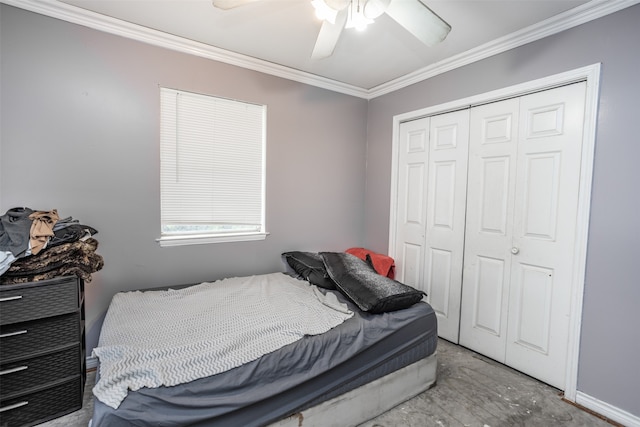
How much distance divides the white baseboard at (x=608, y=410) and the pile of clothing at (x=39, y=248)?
324 cm

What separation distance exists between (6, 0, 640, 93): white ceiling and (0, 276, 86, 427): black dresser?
182cm

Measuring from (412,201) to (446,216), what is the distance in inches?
16.2

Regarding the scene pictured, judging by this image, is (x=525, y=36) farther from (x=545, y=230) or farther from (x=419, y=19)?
(x=545, y=230)

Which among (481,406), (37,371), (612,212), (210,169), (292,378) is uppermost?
(210,169)

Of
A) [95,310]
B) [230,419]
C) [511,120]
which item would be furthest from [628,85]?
[95,310]

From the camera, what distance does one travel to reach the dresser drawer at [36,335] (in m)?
1.58

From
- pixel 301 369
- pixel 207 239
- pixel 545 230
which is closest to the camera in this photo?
pixel 301 369

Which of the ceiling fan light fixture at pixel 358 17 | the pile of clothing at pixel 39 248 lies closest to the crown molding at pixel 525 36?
the ceiling fan light fixture at pixel 358 17

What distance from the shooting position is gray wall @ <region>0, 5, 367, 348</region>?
1.96 m

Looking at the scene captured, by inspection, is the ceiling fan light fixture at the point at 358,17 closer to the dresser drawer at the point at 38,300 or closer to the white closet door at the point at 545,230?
the white closet door at the point at 545,230

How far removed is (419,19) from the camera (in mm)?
1456

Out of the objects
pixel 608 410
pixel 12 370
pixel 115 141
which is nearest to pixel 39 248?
pixel 12 370

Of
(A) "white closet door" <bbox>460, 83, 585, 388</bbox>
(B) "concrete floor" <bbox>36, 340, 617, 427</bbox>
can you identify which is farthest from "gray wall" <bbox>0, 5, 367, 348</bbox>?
(A) "white closet door" <bbox>460, 83, 585, 388</bbox>

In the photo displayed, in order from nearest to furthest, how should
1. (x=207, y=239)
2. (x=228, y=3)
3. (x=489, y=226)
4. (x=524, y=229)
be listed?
(x=228, y=3) → (x=524, y=229) → (x=489, y=226) → (x=207, y=239)
